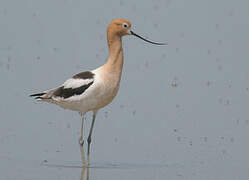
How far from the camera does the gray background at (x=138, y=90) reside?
1192cm

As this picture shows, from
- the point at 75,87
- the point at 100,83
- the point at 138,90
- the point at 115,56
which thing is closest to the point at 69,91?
the point at 75,87

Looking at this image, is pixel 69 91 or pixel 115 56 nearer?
pixel 115 56

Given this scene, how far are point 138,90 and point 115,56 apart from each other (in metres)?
3.55

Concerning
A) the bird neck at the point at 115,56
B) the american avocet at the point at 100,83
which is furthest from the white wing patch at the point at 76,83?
the bird neck at the point at 115,56

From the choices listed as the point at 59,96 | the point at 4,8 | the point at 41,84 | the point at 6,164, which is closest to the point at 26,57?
the point at 41,84

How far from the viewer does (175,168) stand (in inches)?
459

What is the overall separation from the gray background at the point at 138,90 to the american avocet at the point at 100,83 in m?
0.71

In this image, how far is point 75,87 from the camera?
1210 cm

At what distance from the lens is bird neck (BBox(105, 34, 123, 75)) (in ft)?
39.3

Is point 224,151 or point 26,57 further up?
point 26,57

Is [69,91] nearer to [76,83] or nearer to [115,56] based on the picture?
[76,83]

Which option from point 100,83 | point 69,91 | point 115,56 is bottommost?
point 69,91

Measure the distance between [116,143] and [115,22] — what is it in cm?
182

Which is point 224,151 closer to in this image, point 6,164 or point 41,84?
point 6,164
